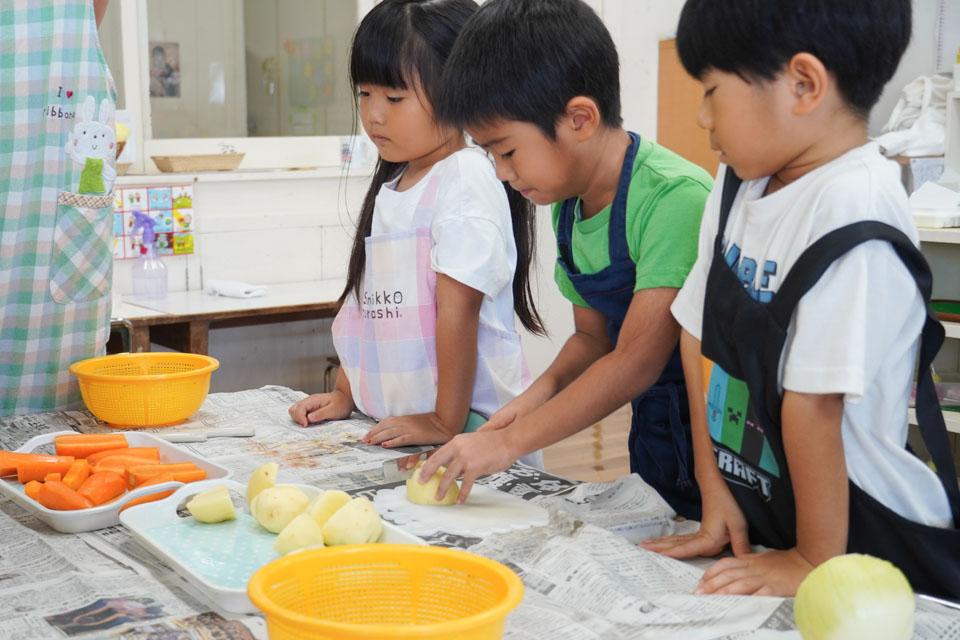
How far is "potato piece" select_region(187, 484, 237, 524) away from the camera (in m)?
1.02

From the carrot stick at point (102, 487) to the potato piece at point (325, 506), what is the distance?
26 centimetres

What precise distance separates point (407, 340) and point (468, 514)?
44 cm

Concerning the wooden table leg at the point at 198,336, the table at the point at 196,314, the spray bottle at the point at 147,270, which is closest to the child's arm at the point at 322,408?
the table at the point at 196,314

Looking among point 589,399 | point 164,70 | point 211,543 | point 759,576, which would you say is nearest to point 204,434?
point 211,543

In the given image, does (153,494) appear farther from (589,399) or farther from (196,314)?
(196,314)

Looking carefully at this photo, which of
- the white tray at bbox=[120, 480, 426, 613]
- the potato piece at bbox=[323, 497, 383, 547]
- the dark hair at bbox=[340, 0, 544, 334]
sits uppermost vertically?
the dark hair at bbox=[340, 0, 544, 334]

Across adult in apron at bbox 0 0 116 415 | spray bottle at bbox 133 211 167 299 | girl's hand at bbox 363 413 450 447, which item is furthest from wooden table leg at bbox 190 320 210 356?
girl's hand at bbox 363 413 450 447

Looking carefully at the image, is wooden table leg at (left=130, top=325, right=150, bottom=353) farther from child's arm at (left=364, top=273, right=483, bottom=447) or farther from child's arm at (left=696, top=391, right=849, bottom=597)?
child's arm at (left=696, top=391, right=849, bottom=597)

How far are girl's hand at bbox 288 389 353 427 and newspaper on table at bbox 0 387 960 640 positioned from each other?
24 centimetres

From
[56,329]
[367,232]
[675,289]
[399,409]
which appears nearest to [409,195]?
[367,232]

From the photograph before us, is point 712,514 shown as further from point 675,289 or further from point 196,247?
point 196,247

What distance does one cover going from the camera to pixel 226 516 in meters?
1.03

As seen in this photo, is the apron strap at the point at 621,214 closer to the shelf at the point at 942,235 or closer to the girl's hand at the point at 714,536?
the girl's hand at the point at 714,536

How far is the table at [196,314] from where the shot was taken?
8.78 ft
